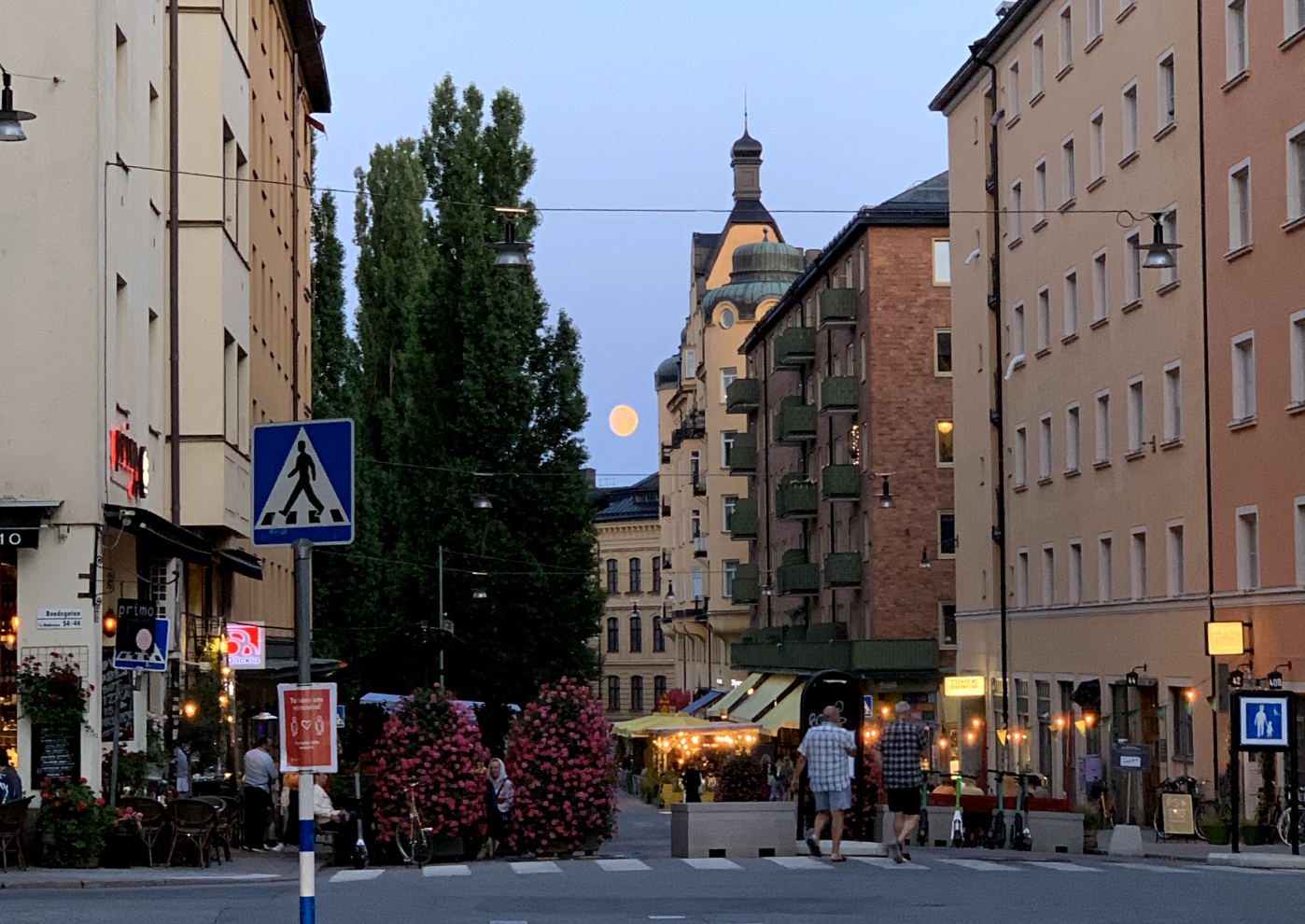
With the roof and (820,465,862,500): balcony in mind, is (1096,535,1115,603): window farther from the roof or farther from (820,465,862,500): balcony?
(820,465,862,500): balcony

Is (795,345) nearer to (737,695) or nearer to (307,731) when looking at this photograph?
(737,695)

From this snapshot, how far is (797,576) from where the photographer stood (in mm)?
81750

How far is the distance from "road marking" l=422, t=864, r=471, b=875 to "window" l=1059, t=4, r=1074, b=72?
105 feet

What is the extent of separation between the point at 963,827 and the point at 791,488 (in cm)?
4788

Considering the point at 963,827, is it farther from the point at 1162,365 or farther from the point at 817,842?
the point at 1162,365

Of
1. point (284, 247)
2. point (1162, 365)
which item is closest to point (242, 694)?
point (284, 247)

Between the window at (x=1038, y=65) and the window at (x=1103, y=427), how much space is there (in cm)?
898

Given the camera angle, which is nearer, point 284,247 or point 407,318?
point 284,247

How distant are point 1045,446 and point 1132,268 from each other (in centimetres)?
778

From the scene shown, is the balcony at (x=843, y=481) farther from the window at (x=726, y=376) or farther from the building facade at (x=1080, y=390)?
the window at (x=726, y=376)

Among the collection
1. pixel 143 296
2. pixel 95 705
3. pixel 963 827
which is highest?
pixel 143 296

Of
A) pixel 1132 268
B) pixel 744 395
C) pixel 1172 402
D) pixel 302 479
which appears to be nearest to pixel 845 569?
pixel 744 395

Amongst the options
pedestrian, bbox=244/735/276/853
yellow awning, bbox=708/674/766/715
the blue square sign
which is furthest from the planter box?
yellow awning, bbox=708/674/766/715

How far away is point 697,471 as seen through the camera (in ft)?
379
